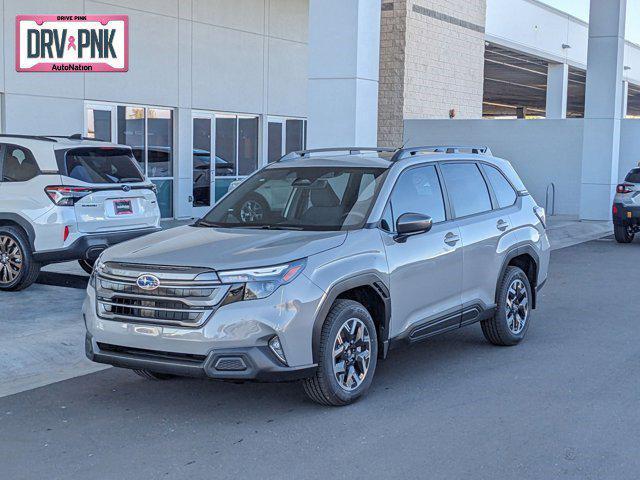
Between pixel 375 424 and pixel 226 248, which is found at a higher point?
pixel 226 248

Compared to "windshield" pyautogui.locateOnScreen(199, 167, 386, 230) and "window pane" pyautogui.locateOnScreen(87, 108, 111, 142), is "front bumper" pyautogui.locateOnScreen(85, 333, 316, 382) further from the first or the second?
"window pane" pyautogui.locateOnScreen(87, 108, 111, 142)

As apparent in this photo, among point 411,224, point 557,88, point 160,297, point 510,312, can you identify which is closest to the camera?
point 160,297

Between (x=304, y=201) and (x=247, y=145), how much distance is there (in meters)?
15.8

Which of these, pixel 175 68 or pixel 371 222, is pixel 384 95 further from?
pixel 371 222

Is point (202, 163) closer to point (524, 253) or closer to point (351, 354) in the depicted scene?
point (524, 253)

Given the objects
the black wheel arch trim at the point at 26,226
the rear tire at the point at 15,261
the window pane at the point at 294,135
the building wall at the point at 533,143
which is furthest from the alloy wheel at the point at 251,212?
the building wall at the point at 533,143

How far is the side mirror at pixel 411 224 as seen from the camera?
704 cm

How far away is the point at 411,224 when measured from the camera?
7.04 metres

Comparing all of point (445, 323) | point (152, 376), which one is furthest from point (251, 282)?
point (445, 323)

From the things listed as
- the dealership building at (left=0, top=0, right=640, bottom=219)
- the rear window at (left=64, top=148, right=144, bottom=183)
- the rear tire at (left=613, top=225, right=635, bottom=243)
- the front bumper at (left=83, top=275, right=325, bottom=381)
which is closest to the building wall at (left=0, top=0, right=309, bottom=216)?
the dealership building at (left=0, top=0, right=640, bottom=219)

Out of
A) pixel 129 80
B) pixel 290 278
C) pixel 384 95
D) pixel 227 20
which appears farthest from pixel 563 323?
pixel 384 95

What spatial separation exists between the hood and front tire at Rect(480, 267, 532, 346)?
2384 mm

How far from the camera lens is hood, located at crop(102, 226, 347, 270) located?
20.4 ft

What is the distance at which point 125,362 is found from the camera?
635 cm
